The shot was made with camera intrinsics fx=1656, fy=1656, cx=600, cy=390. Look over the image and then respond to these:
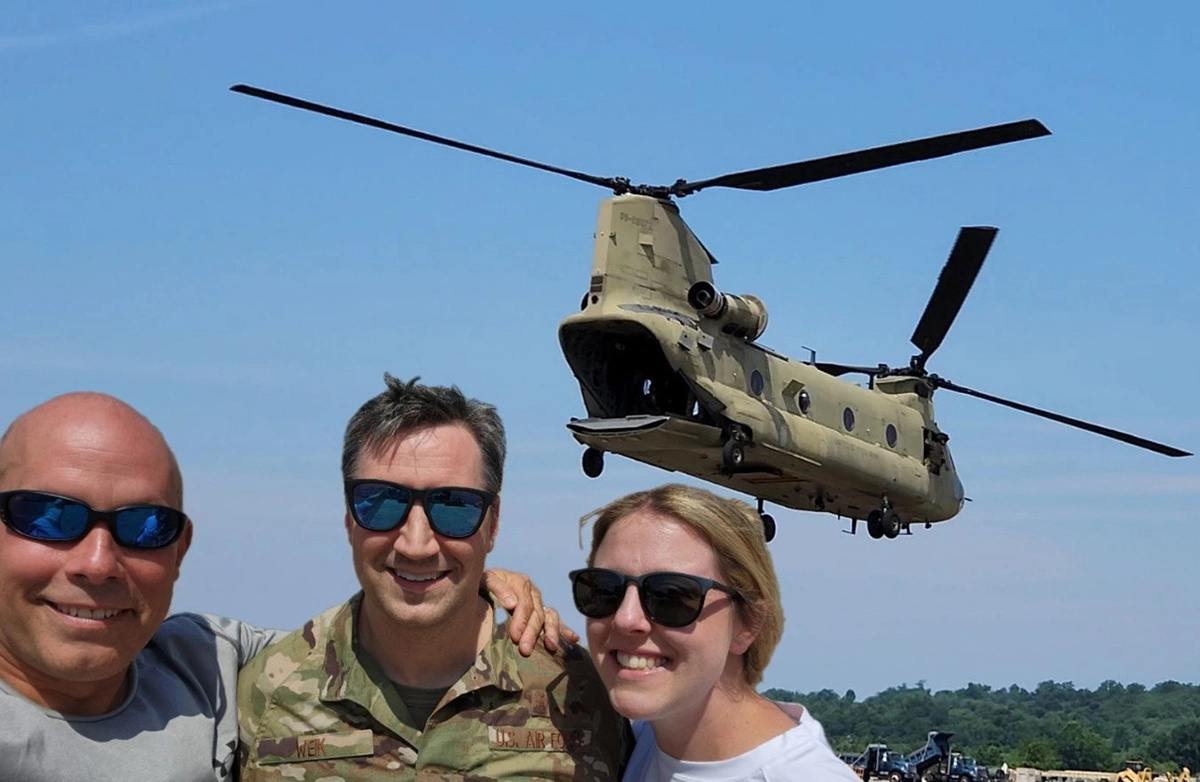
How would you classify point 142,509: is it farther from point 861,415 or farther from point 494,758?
point 861,415

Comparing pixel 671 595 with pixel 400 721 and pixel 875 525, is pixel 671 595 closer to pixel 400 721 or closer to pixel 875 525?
pixel 400 721

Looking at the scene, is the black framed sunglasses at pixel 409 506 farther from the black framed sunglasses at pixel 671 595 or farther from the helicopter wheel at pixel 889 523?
the helicopter wheel at pixel 889 523

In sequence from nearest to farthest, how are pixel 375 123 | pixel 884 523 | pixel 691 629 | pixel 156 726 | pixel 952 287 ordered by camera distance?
pixel 156 726 → pixel 691 629 → pixel 375 123 → pixel 884 523 → pixel 952 287

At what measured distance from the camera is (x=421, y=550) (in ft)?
18.0

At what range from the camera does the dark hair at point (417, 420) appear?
18.6 feet

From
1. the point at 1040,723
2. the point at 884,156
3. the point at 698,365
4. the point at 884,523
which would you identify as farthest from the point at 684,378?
the point at 1040,723

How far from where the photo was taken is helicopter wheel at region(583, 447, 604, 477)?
25812 millimetres

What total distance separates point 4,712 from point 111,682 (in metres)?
0.34

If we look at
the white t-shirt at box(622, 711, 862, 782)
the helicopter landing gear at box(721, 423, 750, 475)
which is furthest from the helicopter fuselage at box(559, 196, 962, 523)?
the white t-shirt at box(622, 711, 862, 782)

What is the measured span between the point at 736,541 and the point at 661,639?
1.34 ft

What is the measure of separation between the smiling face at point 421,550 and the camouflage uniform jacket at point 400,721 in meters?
0.23

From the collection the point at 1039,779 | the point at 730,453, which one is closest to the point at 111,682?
the point at 730,453

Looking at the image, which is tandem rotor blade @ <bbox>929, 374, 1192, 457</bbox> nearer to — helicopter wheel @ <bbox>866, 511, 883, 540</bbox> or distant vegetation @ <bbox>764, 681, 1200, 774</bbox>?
helicopter wheel @ <bbox>866, 511, 883, 540</bbox>

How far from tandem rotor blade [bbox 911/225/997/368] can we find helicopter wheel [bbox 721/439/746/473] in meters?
9.92
